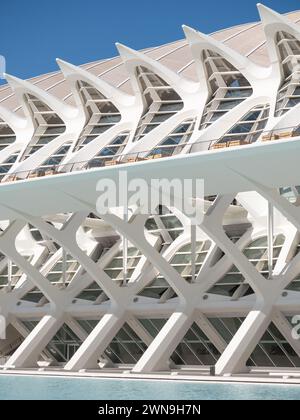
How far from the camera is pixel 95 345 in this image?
1489 inches

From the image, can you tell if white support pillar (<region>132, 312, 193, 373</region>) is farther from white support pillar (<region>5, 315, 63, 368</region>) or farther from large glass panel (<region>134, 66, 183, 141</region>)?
large glass panel (<region>134, 66, 183, 141</region>)

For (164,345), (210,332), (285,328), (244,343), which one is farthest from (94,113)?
(244,343)

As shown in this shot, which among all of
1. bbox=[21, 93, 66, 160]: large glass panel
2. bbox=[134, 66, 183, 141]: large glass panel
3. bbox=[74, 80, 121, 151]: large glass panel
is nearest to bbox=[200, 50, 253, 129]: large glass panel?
bbox=[134, 66, 183, 141]: large glass panel

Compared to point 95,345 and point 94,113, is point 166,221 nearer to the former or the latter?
point 95,345

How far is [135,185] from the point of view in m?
32.9

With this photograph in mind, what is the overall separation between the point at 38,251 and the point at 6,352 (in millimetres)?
5331

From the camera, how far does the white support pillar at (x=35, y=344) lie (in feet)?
131

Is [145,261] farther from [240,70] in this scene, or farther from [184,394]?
[184,394]

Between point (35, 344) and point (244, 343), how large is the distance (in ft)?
34.6

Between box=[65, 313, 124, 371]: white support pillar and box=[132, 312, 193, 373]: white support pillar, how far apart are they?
9.04 ft

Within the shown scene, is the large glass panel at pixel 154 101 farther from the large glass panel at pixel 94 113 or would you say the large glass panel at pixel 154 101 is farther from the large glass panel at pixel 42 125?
the large glass panel at pixel 42 125

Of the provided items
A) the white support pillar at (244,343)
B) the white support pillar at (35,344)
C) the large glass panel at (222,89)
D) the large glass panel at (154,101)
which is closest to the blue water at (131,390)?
the white support pillar at (244,343)

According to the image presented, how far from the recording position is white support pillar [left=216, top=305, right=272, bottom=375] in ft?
109

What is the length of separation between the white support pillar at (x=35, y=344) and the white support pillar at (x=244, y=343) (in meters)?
9.83
